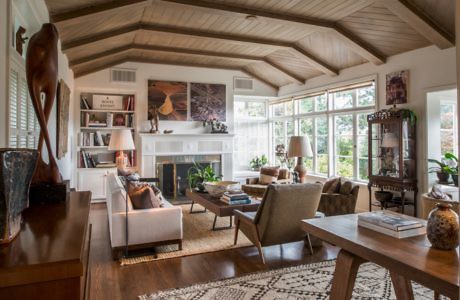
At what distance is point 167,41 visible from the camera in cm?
573

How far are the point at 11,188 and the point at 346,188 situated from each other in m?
4.25

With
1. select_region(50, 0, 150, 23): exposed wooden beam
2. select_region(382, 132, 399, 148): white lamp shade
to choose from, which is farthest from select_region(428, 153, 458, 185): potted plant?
select_region(50, 0, 150, 23): exposed wooden beam

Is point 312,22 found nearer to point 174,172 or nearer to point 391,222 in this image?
point 391,222

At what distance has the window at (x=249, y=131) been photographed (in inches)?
324

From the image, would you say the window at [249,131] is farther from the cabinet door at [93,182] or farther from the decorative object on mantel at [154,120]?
the cabinet door at [93,182]

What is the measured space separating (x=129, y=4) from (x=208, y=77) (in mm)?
3980

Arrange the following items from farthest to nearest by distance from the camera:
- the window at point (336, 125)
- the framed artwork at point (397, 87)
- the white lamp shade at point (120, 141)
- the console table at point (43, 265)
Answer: the window at point (336, 125), the white lamp shade at point (120, 141), the framed artwork at point (397, 87), the console table at point (43, 265)

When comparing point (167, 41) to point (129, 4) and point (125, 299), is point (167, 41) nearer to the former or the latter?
point (129, 4)

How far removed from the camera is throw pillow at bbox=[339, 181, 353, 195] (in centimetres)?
445

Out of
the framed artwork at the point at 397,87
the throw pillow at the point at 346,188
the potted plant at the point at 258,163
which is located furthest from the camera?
the potted plant at the point at 258,163

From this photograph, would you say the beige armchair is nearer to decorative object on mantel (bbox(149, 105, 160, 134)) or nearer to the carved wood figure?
the carved wood figure

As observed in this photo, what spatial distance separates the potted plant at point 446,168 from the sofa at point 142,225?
11.8 feet

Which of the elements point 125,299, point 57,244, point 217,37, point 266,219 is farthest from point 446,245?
point 217,37

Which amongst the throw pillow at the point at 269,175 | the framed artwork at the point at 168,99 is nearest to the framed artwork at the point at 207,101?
the framed artwork at the point at 168,99
